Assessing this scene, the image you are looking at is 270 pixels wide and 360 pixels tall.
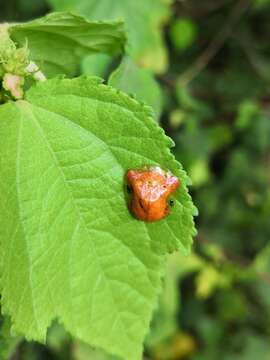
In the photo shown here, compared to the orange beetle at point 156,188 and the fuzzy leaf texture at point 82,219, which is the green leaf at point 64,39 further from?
the orange beetle at point 156,188

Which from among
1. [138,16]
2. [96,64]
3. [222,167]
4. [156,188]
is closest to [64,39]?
[96,64]

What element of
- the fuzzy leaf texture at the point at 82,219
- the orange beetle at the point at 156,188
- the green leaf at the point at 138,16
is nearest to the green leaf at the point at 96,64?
the fuzzy leaf texture at the point at 82,219

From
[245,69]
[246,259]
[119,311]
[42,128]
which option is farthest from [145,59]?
[119,311]

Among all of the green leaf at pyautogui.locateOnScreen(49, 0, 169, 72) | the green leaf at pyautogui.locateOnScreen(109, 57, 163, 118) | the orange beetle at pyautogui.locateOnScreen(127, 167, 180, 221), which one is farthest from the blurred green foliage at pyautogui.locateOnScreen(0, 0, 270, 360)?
the orange beetle at pyautogui.locateOnScreen(127, 167, 180, 221)

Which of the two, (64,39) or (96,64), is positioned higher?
(64,39)

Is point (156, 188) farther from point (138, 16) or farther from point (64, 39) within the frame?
point (138, 16)
